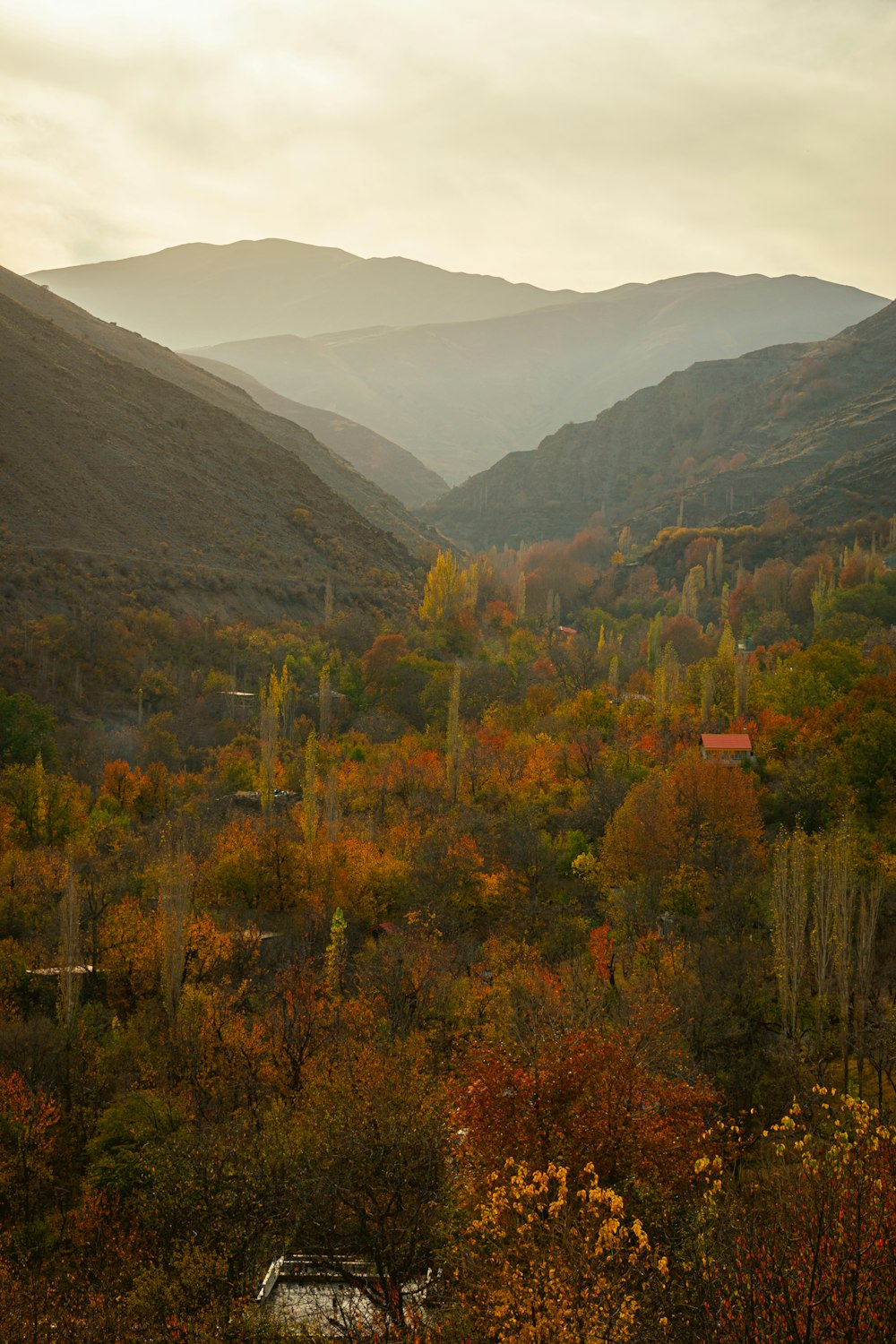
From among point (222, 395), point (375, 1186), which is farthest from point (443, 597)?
point (375, 1186)

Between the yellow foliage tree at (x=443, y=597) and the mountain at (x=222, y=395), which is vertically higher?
the mountain at (x=222, y=395)

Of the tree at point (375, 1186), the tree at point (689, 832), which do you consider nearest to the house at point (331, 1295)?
the tree at point (375, 1186)

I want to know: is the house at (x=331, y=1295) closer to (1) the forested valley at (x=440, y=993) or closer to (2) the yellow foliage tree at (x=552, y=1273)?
(1) the forested valley at (x=440, y=993)

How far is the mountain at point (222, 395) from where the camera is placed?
315 feet

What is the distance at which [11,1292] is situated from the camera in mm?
15938

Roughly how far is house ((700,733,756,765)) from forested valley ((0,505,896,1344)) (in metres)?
0.25

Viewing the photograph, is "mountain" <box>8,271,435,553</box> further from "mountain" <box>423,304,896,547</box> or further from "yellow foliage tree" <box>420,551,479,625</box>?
"yellow foliage tree" <box>420,551,479,625</box>

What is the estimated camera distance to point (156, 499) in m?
73.6

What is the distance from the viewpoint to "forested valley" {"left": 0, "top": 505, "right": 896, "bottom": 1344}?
1359 cm

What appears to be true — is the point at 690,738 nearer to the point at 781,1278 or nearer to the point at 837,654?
the point at 837,654

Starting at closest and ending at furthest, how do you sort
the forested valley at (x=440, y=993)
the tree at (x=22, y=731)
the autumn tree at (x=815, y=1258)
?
the autumn tree at (x=815, y=1258), the forested valley at (x=440, y=993), the tree at (x=22, y=731)

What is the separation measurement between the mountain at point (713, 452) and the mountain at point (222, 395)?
30509 mm

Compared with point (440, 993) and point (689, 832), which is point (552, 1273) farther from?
point (689, 832)

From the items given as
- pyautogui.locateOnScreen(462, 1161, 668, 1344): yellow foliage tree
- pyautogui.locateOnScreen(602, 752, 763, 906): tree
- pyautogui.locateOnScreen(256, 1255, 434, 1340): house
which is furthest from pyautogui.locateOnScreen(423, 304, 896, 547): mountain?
pyautogui.locateOnScreen(462, 1161, 668, 1344): yellow foliage tree
